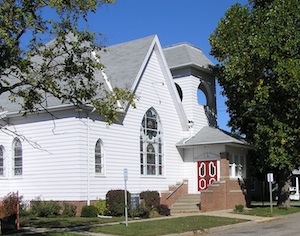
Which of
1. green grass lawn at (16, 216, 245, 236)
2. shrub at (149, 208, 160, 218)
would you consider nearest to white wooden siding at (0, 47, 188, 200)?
shrub at (149, 208, 160, 218)

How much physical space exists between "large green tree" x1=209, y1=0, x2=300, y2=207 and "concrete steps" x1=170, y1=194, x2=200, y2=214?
4.81m

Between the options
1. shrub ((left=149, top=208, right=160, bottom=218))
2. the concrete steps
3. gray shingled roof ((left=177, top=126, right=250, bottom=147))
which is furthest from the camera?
gray shingled roof ((left=177, top=126, right=250, bottom=147))

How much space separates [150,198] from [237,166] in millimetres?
8044

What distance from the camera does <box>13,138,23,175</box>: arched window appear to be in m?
26.5

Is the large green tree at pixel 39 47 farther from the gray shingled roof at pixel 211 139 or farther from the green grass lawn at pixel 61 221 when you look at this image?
the gray shingled roof at pixel 211 139

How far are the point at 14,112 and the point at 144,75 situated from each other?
8067mm

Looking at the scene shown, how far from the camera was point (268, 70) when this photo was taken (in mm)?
28672

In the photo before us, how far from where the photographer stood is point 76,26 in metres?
14.4

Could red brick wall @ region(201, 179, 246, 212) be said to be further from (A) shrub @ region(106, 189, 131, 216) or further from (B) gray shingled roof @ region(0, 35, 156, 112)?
(B) gray shingled roof @ region(0, 35, 156, 112)

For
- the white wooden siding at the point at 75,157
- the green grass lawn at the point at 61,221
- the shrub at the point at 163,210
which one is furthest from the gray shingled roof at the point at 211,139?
the green grass lawn at the point at 61,221

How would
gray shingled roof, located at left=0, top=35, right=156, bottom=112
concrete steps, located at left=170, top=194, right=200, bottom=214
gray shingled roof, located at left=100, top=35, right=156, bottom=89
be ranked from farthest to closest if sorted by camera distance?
concrete steps, located at left=170, top=194, right=200, bottom=214, gray shingled roof, located at left=100, top=35, right=156, bottom=89, gray shingled roof, located at left=0, top=35, right=156, bottom=112

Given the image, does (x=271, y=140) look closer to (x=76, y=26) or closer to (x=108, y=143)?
(x=108, y=143)

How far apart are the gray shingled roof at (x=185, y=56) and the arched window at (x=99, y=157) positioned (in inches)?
420

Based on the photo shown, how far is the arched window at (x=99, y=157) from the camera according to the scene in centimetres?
2564
